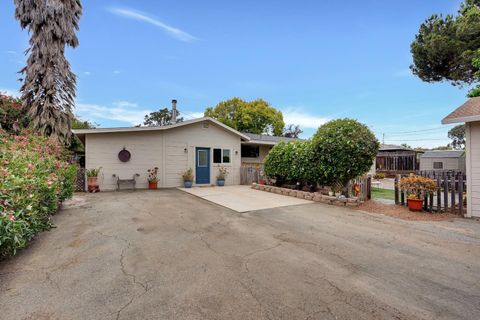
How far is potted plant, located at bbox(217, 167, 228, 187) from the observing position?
41.4 ft

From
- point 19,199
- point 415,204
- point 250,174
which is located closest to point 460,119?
point 415,204

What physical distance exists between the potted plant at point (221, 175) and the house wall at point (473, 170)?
31.7ft

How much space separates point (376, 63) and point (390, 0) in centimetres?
343

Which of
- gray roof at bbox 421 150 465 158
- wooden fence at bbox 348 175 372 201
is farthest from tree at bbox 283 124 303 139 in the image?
wooden fence at bbox 348 175 372 201

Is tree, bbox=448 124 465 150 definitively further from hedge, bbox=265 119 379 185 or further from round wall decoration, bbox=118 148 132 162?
round wall decoration, bbox=118 148 132 162

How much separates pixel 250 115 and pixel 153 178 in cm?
2249

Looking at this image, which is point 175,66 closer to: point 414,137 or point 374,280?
point 374,280

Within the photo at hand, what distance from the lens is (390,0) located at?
8.52 metres

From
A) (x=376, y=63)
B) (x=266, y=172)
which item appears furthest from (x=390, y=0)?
(x=266, y=172)

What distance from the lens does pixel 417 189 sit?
6.34 m

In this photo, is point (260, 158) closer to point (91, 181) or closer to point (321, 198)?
point (321, 198)

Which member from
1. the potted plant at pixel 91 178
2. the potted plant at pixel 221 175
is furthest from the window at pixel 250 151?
the potted plant at pixel 91 178

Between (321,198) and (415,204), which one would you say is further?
(321,198)

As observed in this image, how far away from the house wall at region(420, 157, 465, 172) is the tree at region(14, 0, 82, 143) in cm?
2321
